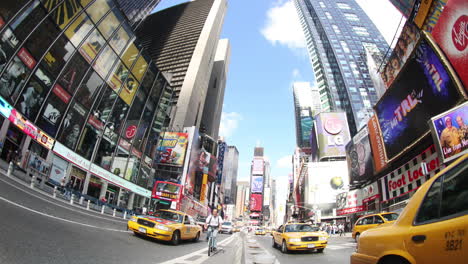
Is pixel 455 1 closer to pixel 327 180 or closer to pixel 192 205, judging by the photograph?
pixel 192 205

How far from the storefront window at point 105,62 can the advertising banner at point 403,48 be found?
33262 millimetres

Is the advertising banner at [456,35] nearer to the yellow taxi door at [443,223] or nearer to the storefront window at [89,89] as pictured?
the yellow taxi door at [443,223]

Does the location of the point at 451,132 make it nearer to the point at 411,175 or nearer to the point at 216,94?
the point at 411,175

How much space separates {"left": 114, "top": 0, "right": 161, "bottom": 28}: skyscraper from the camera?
74.8 meters

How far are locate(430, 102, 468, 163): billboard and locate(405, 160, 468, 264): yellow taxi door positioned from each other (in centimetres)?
1806

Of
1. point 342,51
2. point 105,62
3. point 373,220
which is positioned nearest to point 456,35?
point 373,220

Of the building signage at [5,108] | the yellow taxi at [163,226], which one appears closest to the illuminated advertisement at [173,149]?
the building signage at [5,108]

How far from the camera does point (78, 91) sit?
96.0ft

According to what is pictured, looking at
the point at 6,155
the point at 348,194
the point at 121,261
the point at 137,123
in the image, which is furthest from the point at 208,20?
the point at 121,261

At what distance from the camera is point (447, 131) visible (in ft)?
56.7

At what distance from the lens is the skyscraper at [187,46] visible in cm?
8106

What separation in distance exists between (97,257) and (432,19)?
25018 mm

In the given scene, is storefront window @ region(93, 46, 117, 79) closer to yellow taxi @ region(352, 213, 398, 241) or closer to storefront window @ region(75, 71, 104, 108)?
storefront window @ region(75, 71, 104, 108)

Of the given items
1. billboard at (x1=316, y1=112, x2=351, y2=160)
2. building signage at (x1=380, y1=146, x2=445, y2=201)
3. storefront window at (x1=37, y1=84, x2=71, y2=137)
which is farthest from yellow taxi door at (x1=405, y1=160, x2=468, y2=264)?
billboard at (x1=316, y1=112, x2=351, y2=160)
